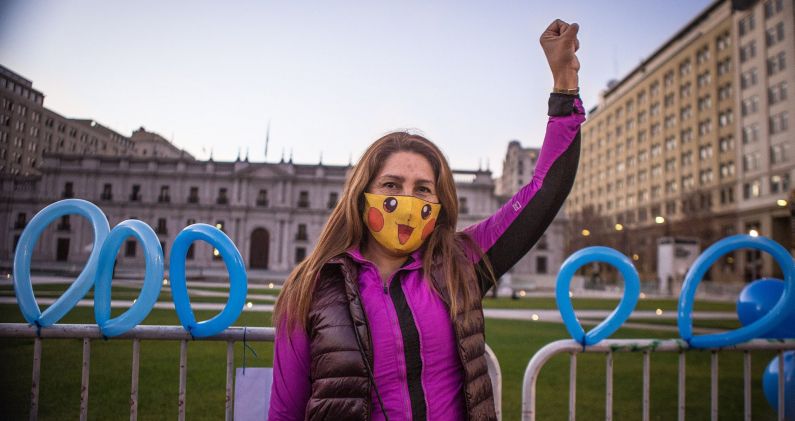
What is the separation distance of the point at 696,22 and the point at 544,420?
6150 cm

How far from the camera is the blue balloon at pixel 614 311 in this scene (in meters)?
2.76

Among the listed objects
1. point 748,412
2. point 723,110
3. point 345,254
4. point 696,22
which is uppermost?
point 696,22

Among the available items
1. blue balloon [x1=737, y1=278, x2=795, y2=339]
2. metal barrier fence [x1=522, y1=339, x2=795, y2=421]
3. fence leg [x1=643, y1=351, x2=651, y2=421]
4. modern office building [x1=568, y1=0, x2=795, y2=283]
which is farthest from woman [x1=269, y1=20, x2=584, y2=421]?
modern office building [x1=568, y1=0, x2=795, y2=283]

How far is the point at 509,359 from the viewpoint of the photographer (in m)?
8.21

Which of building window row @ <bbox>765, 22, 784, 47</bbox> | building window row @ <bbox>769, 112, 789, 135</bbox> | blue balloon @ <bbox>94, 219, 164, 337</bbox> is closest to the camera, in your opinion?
blue balloon @ <bbox>94, 219, 164, 337</bbox>

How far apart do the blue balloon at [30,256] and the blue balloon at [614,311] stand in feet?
8.64

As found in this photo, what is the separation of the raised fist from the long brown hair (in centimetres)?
60

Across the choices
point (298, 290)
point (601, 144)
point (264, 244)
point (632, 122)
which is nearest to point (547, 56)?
point (298, 290)

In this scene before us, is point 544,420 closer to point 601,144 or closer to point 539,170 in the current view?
point 539,170

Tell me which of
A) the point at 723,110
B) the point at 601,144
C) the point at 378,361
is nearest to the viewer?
the point at 378,361

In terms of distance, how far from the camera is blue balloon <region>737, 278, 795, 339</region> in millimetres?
4309

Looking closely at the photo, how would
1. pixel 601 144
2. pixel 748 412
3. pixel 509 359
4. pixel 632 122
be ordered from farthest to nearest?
pixel 601 144
pixel 632 122
pixel 509 359
pixel 748 412

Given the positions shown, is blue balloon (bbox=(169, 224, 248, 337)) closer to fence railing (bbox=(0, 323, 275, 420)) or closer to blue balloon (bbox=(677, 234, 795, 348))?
fence railing (bbox=(0, 323, 275, 420))

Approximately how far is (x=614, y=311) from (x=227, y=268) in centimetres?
224
